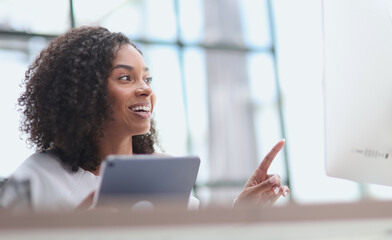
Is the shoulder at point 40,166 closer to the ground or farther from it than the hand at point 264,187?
farther from it

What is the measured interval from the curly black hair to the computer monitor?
95 cm

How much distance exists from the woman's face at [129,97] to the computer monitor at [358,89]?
0.87 m

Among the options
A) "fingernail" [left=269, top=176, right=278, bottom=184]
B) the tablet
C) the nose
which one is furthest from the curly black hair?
"fingernail" [left=269, top=176, right=278, bottom=184]

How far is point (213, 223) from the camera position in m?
0.77

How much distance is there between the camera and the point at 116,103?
196 cm

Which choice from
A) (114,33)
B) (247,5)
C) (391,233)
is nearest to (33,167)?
(114,33)

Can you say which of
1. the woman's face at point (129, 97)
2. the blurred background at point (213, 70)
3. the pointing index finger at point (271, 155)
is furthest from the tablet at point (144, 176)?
A: the blurred background at point (213, 70)

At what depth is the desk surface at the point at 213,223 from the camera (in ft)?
2.38

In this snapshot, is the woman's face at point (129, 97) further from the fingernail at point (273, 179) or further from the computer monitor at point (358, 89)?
the computer monitor at point (358, 89)

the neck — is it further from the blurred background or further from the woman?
the blurred background

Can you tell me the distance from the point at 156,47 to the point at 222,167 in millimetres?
1218

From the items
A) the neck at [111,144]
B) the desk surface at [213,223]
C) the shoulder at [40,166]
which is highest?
the neck at [111,144]

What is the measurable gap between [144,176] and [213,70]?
3.86 m

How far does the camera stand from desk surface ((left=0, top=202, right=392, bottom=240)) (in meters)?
0.73
